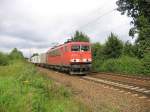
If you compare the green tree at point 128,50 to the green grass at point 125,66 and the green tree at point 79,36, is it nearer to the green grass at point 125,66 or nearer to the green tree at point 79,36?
the green grass at point 125,66

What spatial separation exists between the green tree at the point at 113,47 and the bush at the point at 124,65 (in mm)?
1988

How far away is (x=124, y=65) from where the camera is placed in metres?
31.2

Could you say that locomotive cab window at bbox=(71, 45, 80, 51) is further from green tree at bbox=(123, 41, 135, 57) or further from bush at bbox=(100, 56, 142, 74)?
green tree at bbox=(123, 41, 135, 57)

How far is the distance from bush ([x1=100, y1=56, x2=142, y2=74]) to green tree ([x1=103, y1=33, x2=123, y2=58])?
199 centimetres

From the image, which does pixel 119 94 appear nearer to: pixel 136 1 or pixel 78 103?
pixel 78 103

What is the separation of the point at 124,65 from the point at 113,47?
16.9 ft

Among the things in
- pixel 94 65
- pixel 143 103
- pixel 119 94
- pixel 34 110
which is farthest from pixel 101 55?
pixel 34 110

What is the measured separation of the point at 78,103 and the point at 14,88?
3548 mm

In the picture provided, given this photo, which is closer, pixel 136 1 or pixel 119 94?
pixel 119 94

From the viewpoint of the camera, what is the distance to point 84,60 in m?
28.9

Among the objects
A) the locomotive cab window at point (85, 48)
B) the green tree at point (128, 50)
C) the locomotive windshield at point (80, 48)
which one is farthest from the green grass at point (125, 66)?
the locomotive windshield at point (80, 48)

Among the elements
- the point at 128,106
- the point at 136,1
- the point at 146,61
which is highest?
the point at 136,1

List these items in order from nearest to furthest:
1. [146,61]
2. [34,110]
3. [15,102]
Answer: [34,110], [15,102], [146,61]

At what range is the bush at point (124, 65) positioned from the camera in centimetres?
2841
